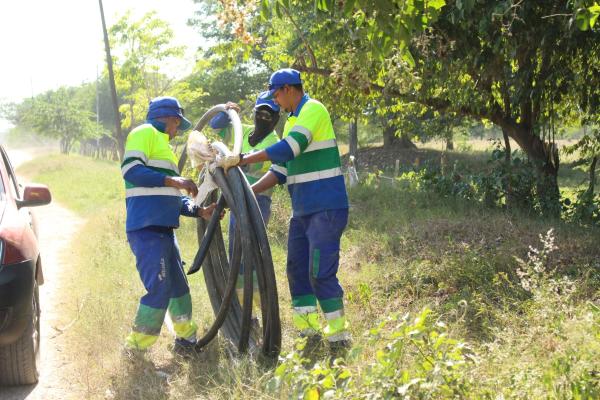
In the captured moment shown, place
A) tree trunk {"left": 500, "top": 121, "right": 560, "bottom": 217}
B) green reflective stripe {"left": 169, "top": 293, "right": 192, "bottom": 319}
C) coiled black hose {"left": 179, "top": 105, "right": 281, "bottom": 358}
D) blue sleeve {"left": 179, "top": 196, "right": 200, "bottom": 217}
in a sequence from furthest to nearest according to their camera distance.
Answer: tree trunk {"left": 500, "top": 121, "right": 560, "bottom": 217}
blue sleeve {"left": 179, "top": 196, "right": 200, "bottom": 217}
green reflective stripe {"left": 169, "top": 293, "right": 192, "bottom": 319}
coiled black hose {"left": 179, "top": 105, "right": 281, "bottom": 358}

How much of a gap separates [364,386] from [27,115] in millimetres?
61659

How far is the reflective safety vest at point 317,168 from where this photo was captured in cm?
513

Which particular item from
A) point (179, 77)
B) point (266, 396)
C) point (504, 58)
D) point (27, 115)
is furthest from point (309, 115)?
point (27, 115)

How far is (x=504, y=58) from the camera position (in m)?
8.77

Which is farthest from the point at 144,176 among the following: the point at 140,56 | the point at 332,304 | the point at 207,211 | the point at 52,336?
the point at 140,56

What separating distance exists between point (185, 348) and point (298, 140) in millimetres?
1958

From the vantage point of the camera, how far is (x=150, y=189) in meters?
5.47

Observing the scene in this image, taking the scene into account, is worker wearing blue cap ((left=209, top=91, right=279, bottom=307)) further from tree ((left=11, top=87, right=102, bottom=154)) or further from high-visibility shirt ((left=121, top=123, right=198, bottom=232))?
tree ((left=11, top=87, right=102, bottom=154))

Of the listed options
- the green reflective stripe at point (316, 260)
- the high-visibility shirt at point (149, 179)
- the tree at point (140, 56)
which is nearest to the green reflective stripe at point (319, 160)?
the green reflective stripe at point (316, 260)

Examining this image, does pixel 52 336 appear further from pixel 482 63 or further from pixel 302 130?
pixel 482 63

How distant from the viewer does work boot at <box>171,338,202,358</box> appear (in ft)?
18.1

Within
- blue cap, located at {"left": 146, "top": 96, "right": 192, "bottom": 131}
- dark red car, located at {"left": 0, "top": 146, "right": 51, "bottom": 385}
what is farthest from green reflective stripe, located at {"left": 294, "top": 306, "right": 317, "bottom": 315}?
dark red car, located at {"left": 0, "top": 146, "right": 51, "bottom": 385}

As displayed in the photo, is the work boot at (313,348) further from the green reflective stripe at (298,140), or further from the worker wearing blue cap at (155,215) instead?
the green reflective stripe at (298,140)

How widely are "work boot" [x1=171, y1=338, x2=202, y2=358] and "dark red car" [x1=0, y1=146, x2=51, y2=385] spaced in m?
1.06
